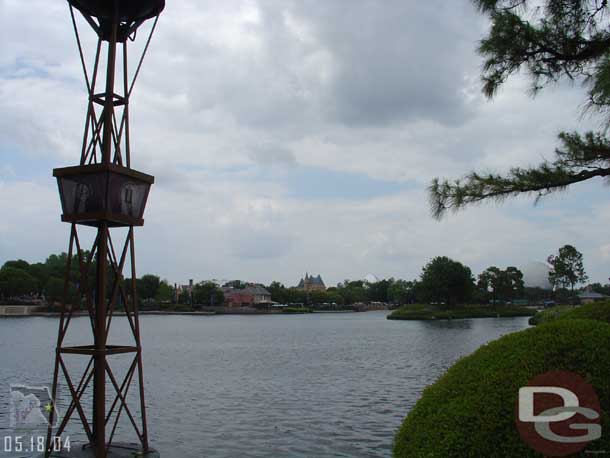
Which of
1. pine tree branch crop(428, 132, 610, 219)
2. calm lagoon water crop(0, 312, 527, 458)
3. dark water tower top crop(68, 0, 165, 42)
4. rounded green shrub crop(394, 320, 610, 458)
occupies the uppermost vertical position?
dark water tower top crop(68, 0, 165, 42)

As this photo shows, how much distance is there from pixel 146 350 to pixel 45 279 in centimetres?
11394

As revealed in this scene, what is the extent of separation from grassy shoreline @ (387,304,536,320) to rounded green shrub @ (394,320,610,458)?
321 ft

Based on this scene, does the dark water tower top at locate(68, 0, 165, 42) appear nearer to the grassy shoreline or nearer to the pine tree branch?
the pine tree branch

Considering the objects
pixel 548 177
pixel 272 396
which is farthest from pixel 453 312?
pixel 548 177

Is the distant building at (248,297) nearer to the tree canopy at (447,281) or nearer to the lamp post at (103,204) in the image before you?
the tree canopy at (447,281)

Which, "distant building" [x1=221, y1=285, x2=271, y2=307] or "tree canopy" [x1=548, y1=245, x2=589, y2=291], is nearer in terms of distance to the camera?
"tree canopy" [x1=548, y1=245, x2=589, y2=291]

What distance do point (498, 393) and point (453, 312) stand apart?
336 ft

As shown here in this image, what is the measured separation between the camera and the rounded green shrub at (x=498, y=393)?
15.1 feet

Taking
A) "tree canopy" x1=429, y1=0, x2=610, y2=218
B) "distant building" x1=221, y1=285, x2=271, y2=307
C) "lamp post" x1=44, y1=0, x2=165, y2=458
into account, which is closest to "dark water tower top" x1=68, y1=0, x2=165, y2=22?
"lamp post" x1=44, y1=0, x2=165, y2=458

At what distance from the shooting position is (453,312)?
102688 mm

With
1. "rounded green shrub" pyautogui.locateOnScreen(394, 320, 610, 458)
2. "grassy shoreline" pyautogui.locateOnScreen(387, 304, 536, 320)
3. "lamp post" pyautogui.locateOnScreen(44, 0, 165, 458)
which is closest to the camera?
"rounded green shrub" pyautogui.locateOnScreen(394, 320, 610, 458)

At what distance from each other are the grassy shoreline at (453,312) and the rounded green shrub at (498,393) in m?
97.8

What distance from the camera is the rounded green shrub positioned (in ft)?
15.1

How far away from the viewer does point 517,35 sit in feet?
29.1
